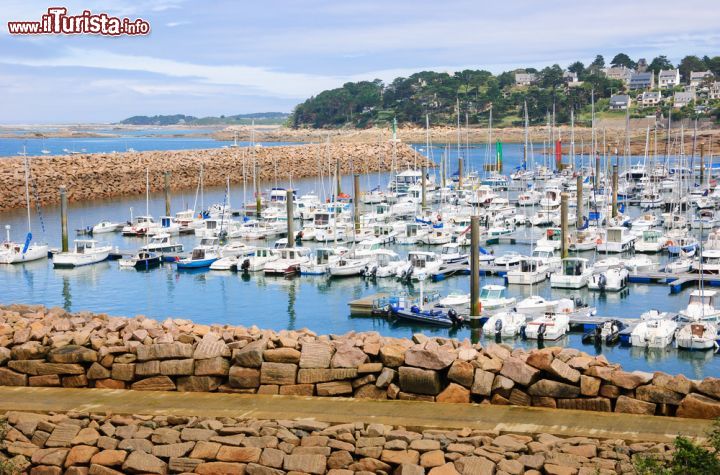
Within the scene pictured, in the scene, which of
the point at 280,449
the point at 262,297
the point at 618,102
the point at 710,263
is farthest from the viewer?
the point at 618,102

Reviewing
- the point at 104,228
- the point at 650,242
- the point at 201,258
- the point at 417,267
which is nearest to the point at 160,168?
the point at 104,228

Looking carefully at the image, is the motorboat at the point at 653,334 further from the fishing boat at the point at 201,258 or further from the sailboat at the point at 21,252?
the sailboat at the point at 21,252

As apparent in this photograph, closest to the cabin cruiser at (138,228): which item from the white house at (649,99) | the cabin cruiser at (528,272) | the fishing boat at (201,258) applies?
the fishing boat at (201,258)

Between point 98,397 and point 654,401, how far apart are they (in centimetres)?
801

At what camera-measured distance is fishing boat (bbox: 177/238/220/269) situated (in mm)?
52906

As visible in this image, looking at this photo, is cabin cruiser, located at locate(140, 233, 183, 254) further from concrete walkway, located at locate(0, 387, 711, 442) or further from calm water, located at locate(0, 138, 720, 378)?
concrete walkway, located at locate(0, 387, 711, 442)

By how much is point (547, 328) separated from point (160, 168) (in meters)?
77.6

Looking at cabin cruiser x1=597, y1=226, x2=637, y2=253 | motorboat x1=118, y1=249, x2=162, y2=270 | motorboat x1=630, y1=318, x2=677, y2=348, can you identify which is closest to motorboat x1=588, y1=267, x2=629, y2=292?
cabin cruiser x1=597, y1=226, x2=637, y2=253

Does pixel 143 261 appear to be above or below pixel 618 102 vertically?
below

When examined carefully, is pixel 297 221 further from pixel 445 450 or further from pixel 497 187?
pixel 445 450

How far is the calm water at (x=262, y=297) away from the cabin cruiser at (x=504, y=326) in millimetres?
582

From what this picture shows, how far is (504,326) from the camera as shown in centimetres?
3406

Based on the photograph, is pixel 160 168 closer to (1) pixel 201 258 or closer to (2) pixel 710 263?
(1) pixel 201 258

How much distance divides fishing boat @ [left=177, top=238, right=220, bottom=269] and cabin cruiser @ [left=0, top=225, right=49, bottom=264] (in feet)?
31.6
